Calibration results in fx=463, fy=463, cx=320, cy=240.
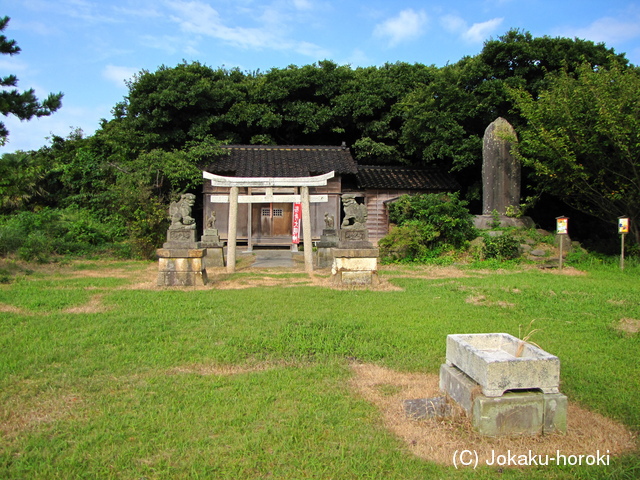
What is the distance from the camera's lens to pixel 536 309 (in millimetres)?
7691

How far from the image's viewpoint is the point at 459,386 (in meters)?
3.74

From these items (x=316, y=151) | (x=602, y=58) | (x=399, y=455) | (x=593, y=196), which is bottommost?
(x=399, y=455)

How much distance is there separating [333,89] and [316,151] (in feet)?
12.6

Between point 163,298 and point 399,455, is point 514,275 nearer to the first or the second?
point 163,298

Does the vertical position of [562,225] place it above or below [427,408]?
above

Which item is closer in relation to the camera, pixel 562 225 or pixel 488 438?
pixel 488 438

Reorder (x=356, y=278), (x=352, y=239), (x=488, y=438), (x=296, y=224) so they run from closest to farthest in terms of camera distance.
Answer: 1. (x=488, y=438)
2. (x=356, y=278)
3. (x=352, y=239)
4. (x=296, y=224)

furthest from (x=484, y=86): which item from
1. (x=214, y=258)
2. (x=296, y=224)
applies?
(x=214, y=258)

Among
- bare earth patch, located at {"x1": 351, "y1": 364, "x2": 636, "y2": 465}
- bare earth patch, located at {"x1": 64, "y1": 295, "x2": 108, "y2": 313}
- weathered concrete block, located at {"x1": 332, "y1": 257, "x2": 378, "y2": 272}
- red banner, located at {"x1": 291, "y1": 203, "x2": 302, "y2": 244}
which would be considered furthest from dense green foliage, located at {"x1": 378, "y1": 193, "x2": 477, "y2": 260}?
bare earth patch, located at {"x1": 351, "y1": 364, "x2": 636, "y2": 465}

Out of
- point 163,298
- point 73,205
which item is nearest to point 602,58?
point 163,298

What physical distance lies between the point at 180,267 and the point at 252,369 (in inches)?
225

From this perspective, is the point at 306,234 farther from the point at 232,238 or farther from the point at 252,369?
the point at 252,369

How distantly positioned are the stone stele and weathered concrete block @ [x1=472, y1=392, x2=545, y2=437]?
13135 millimetres

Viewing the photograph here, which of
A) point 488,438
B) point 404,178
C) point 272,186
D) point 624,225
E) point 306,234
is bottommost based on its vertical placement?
point 488,438
